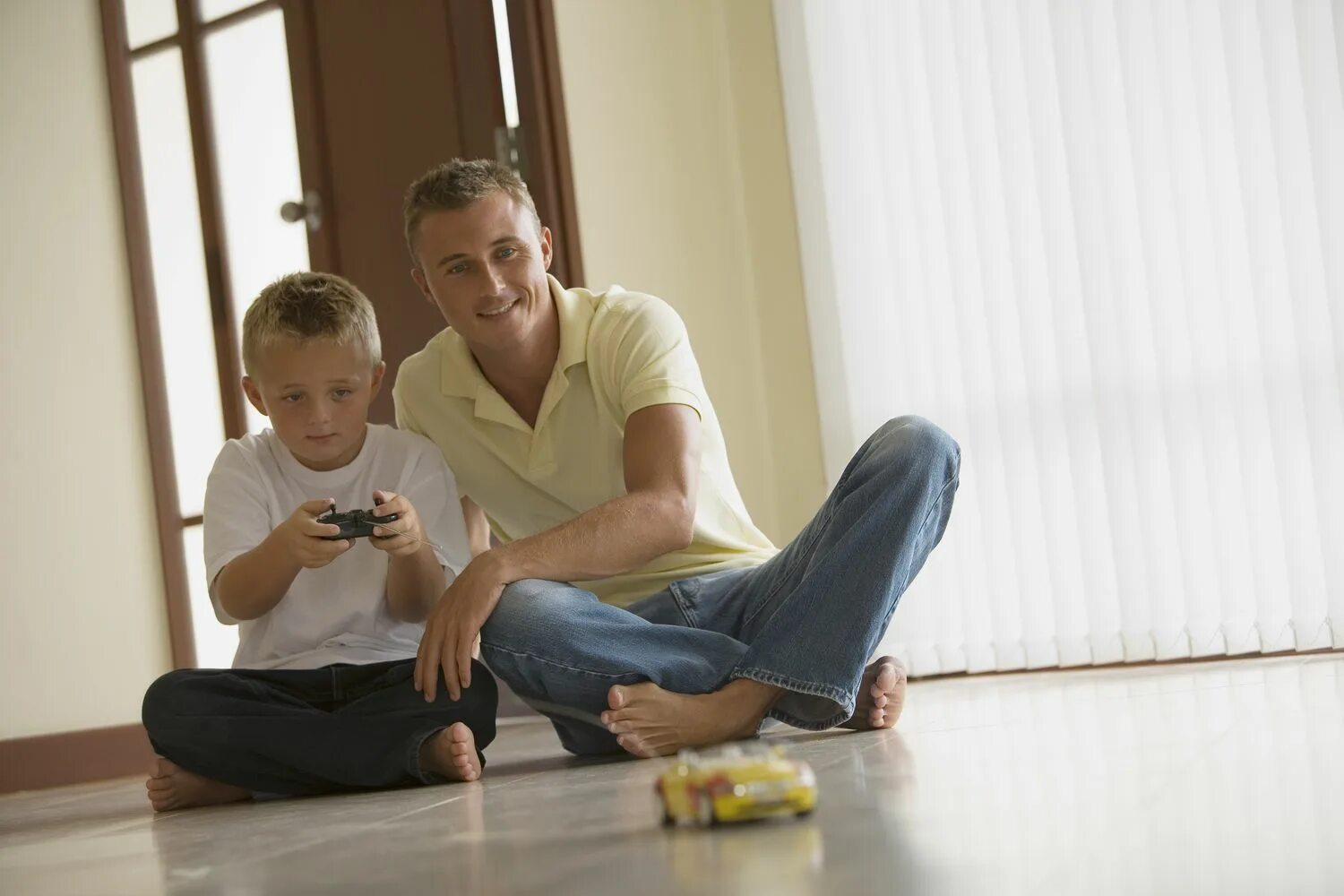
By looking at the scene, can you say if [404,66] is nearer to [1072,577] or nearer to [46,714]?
[46,714]

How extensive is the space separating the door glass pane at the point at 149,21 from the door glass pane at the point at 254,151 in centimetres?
12

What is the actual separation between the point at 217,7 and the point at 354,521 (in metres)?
2.14

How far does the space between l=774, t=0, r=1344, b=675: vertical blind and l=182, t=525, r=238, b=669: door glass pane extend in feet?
4.70

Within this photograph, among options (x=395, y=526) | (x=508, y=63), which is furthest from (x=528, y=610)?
(x=508, y=63)

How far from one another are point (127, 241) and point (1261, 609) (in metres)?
2.45

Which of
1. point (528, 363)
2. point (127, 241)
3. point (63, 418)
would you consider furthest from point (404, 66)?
point (528, 363)

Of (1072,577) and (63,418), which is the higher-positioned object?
(63,418)

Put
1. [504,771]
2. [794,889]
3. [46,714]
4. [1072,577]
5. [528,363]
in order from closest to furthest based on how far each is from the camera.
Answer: [794,889] → [504,771] → [528,363] → [1072,577] → [46,714]

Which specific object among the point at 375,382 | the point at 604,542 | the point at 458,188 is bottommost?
the point at 604,542

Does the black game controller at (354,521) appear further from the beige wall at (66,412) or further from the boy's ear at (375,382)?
the beige wall at (66,412)

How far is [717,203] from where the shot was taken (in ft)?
10.4

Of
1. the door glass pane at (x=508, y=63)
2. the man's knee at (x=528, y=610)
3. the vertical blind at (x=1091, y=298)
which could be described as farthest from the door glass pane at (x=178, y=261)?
A: the man's knee at (x=528, y=610)

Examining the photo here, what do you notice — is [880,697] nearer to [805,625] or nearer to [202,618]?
[805,625]

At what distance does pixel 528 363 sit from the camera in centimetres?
200
